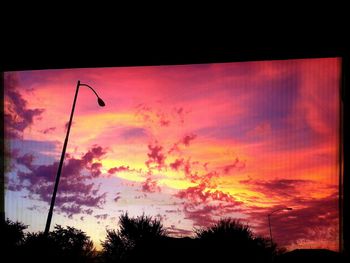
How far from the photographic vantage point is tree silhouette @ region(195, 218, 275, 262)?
68.6 ft

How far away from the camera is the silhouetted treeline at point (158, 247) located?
2027 cm

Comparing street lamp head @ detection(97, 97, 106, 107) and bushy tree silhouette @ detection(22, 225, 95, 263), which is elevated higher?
street lamp head @ detection(97, 97, 106, 107)

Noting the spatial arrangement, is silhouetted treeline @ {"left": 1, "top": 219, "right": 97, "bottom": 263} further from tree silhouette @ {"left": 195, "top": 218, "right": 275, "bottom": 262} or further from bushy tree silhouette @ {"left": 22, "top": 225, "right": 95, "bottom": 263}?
tree silhouette @ {"left": 195, "top": 218, "right": 275, "bottom": 262}

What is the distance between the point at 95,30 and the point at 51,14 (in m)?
1.10

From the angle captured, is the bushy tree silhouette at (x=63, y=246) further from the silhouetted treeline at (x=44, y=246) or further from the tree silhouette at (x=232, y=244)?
the tree silhouette at (x=232, y=244)

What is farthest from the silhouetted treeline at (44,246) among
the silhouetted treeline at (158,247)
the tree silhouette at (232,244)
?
the tree silhouette at (232,244)

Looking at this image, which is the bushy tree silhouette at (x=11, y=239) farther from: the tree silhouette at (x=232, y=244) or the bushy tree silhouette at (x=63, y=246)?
the tree silhouette at (x=232, y=244)

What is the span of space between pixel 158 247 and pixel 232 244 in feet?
10.5

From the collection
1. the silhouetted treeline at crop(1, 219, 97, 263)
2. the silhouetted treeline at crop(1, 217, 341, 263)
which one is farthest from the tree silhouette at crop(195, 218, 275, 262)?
the silhouetted treeline at crop(1, 219, 97, 263)

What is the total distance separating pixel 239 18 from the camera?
36.8ft

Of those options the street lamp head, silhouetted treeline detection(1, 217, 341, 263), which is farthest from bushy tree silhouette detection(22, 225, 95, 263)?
the street lamp head

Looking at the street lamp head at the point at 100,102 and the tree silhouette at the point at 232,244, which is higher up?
the street lamp head at the point at 100,102

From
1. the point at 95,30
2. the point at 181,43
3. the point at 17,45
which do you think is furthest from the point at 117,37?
the point at 17,45

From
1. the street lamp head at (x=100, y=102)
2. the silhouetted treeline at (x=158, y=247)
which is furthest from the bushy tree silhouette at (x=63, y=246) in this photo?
the street lamp head at (x=100, y=102)
